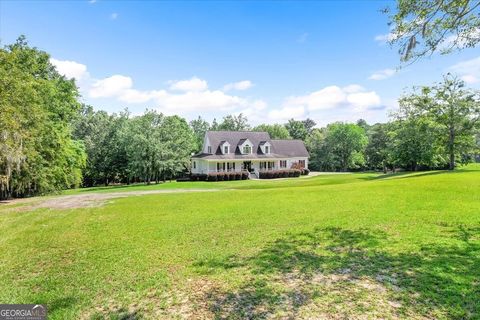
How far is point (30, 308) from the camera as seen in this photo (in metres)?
4.03

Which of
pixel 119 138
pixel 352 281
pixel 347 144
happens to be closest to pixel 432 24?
pixel 352 281

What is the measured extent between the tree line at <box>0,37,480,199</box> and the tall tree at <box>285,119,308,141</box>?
13.9 metres

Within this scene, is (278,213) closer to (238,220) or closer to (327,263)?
(238,220)

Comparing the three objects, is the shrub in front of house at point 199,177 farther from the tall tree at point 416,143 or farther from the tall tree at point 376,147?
the tall tree at point 376,147

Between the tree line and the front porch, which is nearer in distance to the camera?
the tree line

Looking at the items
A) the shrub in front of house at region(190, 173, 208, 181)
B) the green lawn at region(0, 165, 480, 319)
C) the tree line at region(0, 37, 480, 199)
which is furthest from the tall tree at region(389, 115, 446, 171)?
the green lawn at region(0, 165, 480, 319)

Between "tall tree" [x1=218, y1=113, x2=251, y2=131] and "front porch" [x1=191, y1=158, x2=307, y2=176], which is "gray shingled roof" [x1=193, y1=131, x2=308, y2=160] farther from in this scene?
"tall tree" [x1=218, y1=113, x2=251, y2=131]

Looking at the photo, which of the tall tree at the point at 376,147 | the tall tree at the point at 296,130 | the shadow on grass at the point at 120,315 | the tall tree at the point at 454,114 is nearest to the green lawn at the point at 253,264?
the shadow on grass at the point at 120,315

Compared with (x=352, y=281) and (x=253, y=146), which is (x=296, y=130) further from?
(x=352, y=281)

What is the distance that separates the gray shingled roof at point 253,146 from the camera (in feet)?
126

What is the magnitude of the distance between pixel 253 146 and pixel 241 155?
Answer: 2727 millimetres

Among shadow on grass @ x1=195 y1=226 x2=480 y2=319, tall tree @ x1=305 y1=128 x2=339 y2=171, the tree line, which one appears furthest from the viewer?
tall tree @ x1=305 y1=128 x2=339 y2=171

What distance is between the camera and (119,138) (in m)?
37.7

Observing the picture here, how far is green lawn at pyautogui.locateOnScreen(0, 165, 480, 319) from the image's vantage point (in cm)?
386
